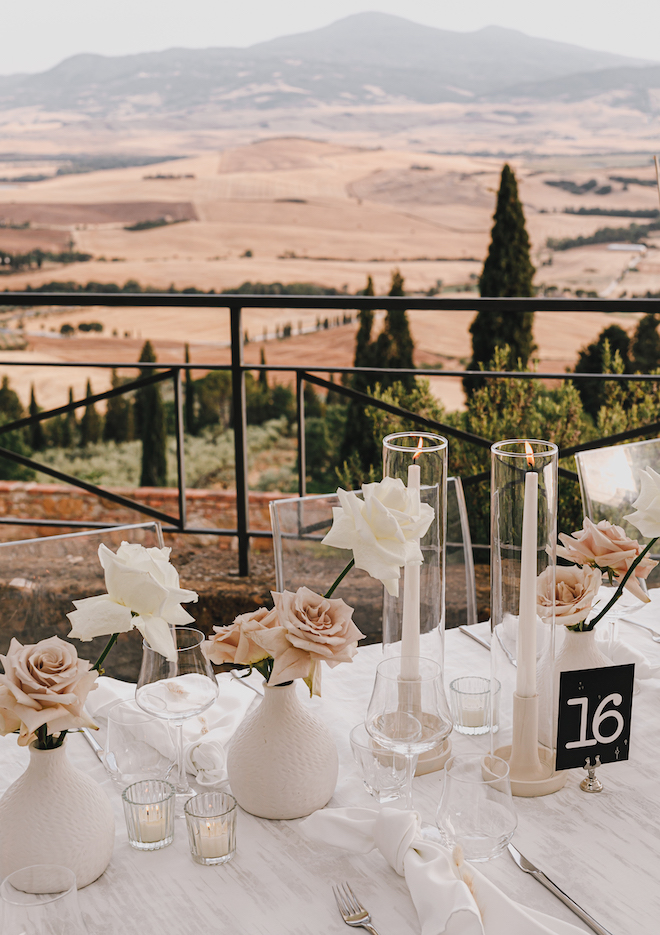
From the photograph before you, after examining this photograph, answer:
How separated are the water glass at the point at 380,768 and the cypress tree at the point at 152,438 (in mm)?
8157

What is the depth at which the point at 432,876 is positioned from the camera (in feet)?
2.66

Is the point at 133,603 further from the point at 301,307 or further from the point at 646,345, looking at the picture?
the point at 646,345

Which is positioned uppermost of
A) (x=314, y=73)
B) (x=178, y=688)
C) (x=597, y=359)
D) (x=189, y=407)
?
(x=314, y=73)

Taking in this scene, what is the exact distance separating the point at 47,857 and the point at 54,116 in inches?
429

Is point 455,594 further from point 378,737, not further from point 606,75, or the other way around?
point 606,75

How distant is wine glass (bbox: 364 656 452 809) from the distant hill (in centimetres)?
1022

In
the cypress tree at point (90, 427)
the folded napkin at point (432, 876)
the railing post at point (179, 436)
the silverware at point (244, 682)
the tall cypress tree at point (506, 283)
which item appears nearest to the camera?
the folded napkin at point (432, 876)

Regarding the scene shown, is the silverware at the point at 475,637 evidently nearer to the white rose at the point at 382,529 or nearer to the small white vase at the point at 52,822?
the white rose at the point at 382,529

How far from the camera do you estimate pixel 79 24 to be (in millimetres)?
9914

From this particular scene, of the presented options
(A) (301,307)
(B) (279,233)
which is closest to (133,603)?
(A) (301,307)

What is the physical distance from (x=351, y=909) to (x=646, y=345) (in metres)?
8.05

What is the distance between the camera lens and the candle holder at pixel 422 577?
1.02 meters

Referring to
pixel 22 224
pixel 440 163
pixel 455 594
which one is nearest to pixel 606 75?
pixel 440 163

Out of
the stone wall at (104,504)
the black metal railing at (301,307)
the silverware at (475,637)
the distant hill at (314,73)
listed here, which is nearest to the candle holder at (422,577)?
the silverware at (475,637)
